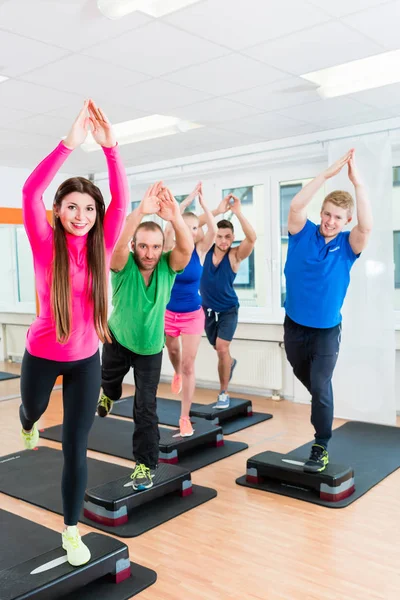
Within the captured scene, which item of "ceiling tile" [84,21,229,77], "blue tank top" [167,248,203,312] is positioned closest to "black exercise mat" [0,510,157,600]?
"blue tank top" [167,248,203,312]

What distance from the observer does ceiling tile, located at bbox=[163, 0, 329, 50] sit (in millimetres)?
2582

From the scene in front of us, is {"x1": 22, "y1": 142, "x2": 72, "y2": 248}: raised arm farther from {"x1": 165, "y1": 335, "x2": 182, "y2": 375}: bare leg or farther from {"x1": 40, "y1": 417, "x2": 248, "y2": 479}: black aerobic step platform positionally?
{"x1": 165, "y1": 335, "x2": 182, "y2": 375}: bare leg

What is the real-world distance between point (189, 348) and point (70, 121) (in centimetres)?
203

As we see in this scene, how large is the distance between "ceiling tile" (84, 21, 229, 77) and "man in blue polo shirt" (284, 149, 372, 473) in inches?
36.5

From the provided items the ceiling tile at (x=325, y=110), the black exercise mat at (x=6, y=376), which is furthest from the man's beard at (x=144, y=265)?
the black exercise mat at (x=6, y=376)

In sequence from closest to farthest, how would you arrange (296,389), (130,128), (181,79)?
(181,79) → (130,128) → (296,389)

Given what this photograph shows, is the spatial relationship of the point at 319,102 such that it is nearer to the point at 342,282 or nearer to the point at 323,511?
the point at 342,282

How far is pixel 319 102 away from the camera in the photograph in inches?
162

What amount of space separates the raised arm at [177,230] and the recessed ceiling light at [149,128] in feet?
7.01

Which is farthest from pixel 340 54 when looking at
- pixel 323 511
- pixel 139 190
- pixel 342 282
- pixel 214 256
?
pixel 139 190

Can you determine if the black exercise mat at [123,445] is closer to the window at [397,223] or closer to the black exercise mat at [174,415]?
the black exercise mat at [174,415]

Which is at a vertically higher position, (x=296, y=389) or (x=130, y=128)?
(x=130, y=128)

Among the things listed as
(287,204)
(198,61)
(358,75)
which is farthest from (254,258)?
(198,61)

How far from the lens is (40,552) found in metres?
2.54
